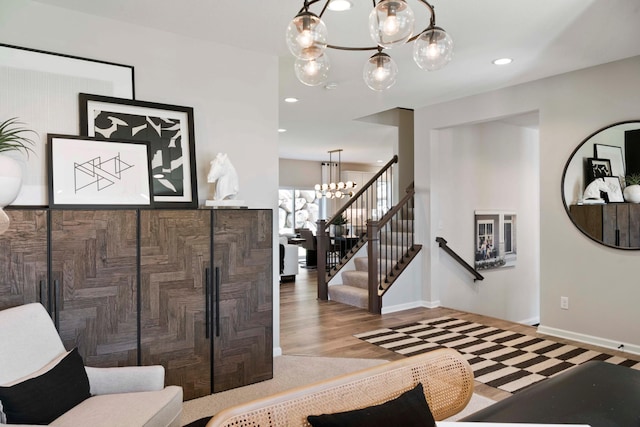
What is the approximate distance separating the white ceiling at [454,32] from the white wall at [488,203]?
1178 mm

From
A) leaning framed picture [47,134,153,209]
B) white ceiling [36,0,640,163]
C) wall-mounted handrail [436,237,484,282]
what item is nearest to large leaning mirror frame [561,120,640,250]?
white ceiling [36,0,640,163]

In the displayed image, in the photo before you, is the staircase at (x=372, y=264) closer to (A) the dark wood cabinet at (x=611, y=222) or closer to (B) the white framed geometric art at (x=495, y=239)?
(B) the white framed geometric art at (x=495, y=239)

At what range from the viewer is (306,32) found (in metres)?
1.80

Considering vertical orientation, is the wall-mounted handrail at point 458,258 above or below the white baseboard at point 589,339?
above

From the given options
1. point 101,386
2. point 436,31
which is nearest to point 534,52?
point 436,31

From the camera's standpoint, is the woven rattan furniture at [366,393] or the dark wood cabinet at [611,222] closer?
the woven rattan furniture at [366,393]

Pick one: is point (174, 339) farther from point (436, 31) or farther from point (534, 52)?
point (534, 52)

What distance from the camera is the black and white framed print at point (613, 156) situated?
3955mm

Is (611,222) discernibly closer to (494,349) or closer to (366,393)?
(494,349)

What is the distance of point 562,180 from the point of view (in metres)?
4.33

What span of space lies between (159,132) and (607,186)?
4.09 m

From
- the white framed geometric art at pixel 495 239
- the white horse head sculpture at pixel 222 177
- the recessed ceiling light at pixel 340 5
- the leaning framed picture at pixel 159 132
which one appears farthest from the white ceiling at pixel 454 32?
the white framed geometric art at pixel 495 239

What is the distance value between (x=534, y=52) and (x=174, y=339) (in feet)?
12.4

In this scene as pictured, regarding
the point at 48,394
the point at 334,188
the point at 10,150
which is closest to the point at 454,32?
the point at 10,150
